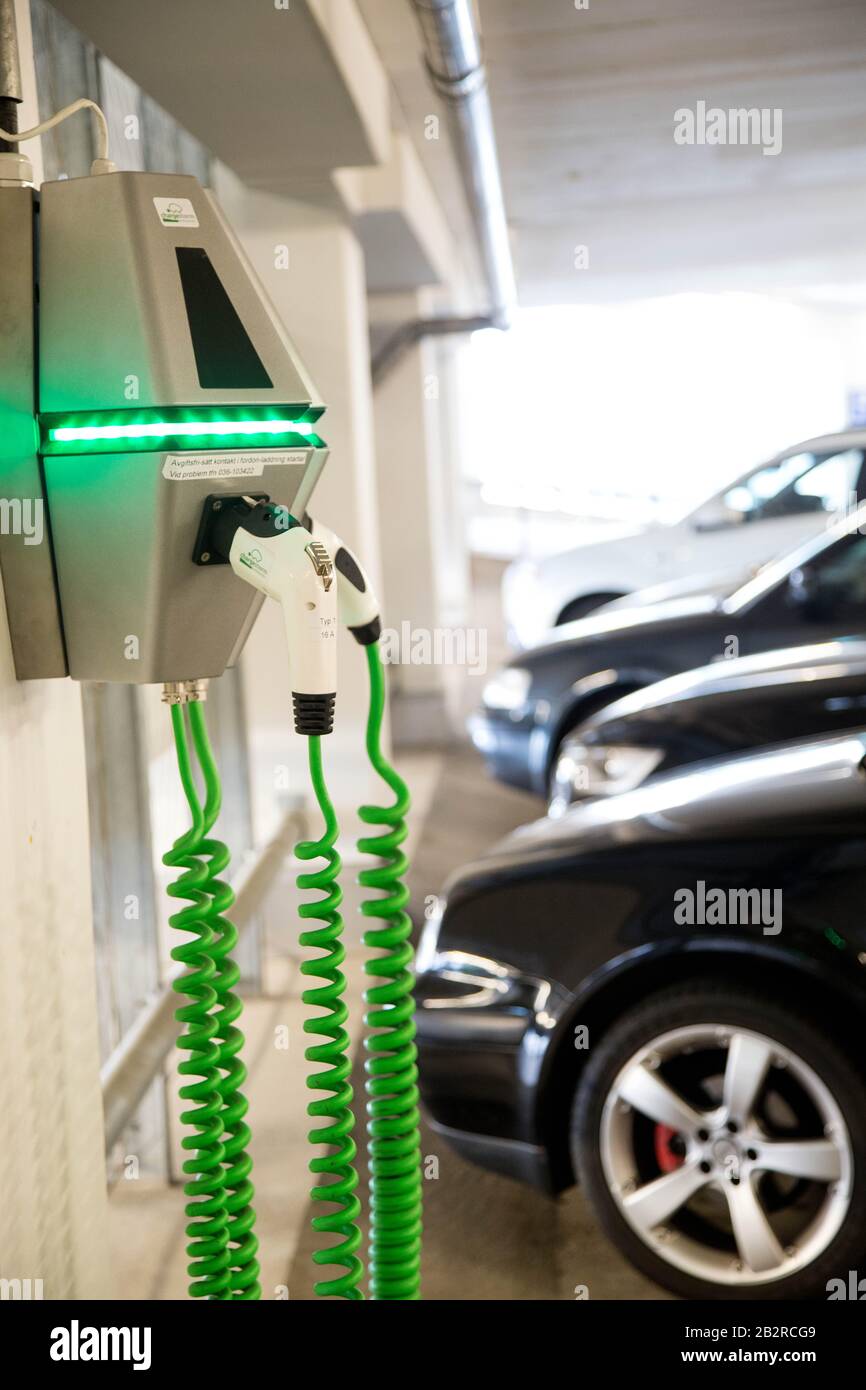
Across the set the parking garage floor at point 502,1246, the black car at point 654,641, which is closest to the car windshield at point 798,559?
the black car at point 654,641

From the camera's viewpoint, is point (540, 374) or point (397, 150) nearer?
point (397, 150)

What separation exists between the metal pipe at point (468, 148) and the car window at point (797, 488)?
1.99 m

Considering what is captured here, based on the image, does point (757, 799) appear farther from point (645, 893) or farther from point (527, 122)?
point (527, 122)

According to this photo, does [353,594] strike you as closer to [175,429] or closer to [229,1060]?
[175,429]

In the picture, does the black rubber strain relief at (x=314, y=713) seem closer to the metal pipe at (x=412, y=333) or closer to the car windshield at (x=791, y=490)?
the car windshield at (x=791, y=490)

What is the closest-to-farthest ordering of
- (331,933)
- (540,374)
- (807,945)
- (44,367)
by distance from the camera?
1. (44,367)
2. (331,933)
3. (807,945)
4. (540,374)

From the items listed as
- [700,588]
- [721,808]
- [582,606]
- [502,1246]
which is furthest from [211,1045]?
[582,606]

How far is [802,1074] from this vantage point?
95.3 inches

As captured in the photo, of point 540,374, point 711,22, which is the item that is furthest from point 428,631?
point 540,374

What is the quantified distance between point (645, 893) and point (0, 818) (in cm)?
128

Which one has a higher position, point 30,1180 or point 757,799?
point 757,799

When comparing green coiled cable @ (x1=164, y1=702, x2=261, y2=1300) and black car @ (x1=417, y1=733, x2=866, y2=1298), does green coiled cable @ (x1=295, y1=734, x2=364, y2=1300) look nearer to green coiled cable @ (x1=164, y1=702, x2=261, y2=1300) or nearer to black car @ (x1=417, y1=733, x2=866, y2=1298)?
green coiled cable @ (x1=164, y1=702, x2=261, y2=1300)

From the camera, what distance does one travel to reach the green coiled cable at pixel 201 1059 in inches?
68.1

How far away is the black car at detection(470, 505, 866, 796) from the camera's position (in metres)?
5.57
